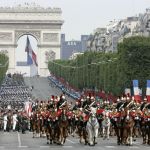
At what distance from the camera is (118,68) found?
95812mm

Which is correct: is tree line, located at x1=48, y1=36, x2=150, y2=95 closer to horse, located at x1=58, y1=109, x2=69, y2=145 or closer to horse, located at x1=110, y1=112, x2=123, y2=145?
horse, located at x1=110, y1=112, x2=123, y2=145

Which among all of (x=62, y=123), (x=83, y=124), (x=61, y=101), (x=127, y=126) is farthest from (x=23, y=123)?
(x=61, y=101)

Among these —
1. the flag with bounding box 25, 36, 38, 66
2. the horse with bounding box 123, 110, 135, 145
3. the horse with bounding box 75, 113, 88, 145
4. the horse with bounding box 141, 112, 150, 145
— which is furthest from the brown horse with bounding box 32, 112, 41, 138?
the flag with bounding box 25, 36, 38, 66

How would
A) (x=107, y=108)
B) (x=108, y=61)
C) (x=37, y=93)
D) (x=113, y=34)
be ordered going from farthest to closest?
(x=113, y=34)
(x=37, y=93)
(x=108, y=61)
(x=107, y=108)

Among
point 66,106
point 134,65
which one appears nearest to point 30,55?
point 134,65

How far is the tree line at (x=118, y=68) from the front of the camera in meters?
88.9

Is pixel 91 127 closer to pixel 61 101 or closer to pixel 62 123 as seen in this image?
pixel 62 123

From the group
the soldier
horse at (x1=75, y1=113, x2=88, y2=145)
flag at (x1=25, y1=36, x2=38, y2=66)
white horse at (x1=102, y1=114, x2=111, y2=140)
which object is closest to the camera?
horse at (x1=75, y1=113, x2=88, y2=145)

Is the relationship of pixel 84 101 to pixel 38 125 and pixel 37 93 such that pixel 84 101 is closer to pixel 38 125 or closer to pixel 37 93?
pixel 38 125

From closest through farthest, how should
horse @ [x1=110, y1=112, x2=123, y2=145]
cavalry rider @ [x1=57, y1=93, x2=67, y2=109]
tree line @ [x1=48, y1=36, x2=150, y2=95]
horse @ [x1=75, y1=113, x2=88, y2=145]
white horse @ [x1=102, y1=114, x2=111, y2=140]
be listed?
1. cavalry rider @ [x1=57, y1=93, x2=67, y2=109]
2. horse @ [x1=75, y1=113, x2=88, y2=145]
3. horse @ [x1=110, y1=112, x2=123, y2=145]
4. white horse @ [x1=102, y1=114, x2=111, y2=140]
5. tree line @ [x1=48, y1=36, x2=150, y2=95]

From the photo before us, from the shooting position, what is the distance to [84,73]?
135 meters

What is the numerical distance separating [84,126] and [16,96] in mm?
75673

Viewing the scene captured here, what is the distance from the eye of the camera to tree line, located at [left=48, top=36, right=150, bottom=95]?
88.9 metres

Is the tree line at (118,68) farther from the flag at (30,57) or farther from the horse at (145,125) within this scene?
the horse at (145,125)
